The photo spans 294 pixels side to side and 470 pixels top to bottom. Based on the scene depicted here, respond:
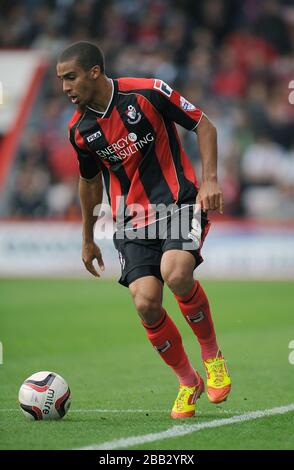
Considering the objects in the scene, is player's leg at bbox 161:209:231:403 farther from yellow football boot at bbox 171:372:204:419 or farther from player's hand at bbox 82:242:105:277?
player's hand at bbox 82:242:105:277

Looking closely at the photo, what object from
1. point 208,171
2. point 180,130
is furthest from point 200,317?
point 180,130

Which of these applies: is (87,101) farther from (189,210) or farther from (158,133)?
(189,210)

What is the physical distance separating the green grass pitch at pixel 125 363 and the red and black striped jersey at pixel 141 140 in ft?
4.23

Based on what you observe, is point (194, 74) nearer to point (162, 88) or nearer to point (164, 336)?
point (162, 88)

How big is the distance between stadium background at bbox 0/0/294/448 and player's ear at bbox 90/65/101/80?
7938 millimetres

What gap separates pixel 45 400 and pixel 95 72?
1910 mm

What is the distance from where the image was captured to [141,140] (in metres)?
6.00

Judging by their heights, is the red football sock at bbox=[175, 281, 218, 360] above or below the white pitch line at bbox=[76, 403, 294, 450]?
above

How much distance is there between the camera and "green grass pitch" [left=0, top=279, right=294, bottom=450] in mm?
5145

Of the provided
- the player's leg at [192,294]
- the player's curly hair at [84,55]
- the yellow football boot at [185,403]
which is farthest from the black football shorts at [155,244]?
the player's curly hair at [84,55]

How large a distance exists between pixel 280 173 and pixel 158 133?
11.4m

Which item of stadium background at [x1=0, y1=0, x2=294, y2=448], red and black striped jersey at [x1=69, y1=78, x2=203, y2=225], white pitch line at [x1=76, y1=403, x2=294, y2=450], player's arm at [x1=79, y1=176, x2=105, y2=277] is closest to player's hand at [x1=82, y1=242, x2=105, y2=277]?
player's arm at [x1=79, y1=176, x2=105, y2=277]

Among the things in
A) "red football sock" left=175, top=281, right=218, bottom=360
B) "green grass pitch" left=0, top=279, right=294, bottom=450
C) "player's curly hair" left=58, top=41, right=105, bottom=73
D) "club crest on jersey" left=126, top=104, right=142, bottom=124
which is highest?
"player's curly hair" left=58, top=41, right=105, bottom=73

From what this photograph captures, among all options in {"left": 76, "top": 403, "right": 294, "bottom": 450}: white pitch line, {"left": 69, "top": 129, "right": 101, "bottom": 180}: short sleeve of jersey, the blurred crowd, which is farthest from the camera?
the blurred crowd
